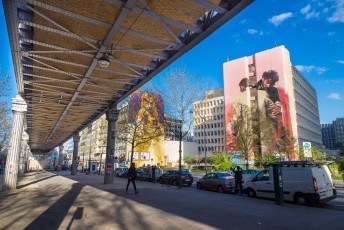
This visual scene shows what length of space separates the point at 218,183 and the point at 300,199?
6.63 metres

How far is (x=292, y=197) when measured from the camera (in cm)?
1210

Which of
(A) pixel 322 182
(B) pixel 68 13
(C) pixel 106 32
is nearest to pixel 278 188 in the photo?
(A) pixel 322 182

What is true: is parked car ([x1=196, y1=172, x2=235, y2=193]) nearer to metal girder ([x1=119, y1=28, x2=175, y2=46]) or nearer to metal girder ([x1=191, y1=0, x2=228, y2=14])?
metal girder ([x1=119, y1=28, x2=175, y2=46])

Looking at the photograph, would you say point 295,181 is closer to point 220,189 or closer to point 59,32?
point 220,189

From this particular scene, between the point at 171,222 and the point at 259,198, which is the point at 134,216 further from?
the point at 259,198

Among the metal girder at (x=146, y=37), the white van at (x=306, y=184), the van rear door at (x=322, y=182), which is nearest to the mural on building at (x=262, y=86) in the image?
the white van at (x=306, y=184)

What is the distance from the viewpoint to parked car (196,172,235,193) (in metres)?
17.2

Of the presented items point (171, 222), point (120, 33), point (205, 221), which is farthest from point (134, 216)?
point (120, 33)

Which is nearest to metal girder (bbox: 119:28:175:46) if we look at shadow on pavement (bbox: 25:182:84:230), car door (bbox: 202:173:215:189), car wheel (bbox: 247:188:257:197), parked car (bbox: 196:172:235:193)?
shadow on pavement (bbox: 25:182:84:230)

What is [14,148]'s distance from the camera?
15.4 metres

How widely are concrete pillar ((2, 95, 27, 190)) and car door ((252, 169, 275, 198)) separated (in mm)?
14082

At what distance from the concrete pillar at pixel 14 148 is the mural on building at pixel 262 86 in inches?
2174

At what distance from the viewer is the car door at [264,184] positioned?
13.2 m

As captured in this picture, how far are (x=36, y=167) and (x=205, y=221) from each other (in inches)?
2889
